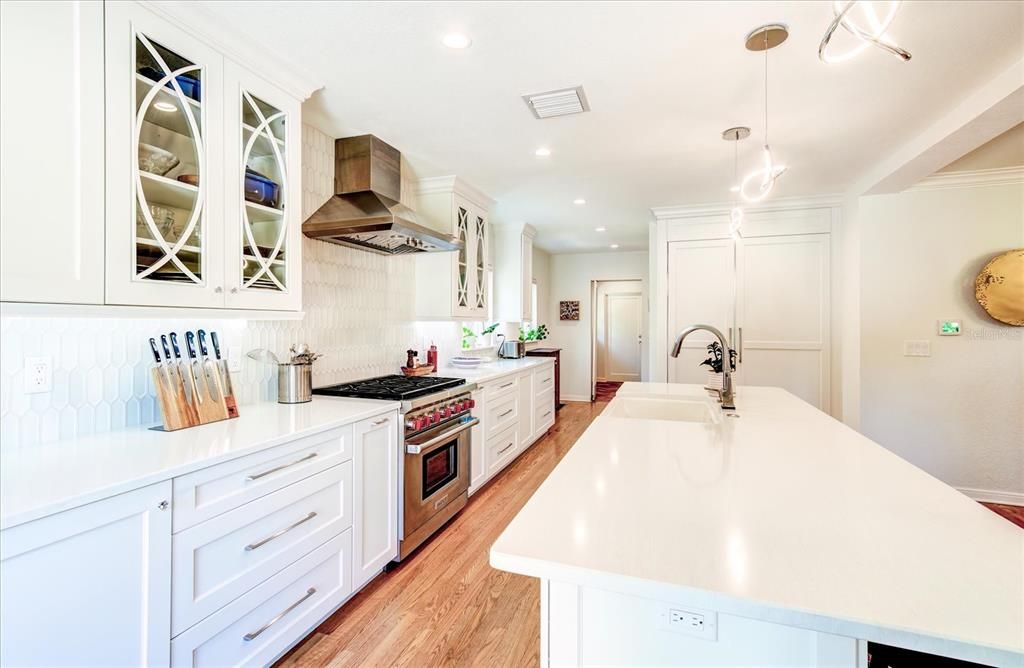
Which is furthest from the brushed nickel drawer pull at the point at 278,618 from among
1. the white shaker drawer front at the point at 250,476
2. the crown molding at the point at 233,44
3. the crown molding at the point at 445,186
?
the crown molding at the point at 445,186

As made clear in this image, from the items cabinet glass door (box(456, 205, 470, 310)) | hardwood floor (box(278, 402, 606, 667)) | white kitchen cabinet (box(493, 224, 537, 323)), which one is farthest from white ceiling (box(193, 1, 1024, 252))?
hardwood floor (box(278, 402, 606, 667))

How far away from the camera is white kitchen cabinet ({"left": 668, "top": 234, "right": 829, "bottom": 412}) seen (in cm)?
433

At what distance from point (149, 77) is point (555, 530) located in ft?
6.50

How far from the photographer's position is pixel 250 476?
1.59m

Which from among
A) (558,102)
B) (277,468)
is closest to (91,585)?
(277,468)

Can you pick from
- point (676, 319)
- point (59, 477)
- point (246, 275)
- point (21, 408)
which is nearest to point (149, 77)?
point (246, 275)

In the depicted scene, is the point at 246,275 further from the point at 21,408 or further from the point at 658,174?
the point at 658,174

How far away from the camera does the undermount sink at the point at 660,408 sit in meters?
2.32

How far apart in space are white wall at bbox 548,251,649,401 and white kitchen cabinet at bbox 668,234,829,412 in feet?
9.56

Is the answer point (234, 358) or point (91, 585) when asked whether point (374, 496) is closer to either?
point (234, 358)

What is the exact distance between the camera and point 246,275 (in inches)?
77.3

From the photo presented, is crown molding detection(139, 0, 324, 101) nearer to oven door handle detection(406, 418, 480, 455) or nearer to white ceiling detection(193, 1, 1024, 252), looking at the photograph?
white ceiling detection(193, 1, 1024, 252)

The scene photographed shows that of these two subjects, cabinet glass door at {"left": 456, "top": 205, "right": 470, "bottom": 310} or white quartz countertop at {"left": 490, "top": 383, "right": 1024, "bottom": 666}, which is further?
cabinet glass door at {"left": 456, "top": 205, "right": 470, "bottom": 310}

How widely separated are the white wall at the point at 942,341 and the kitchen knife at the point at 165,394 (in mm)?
4759
